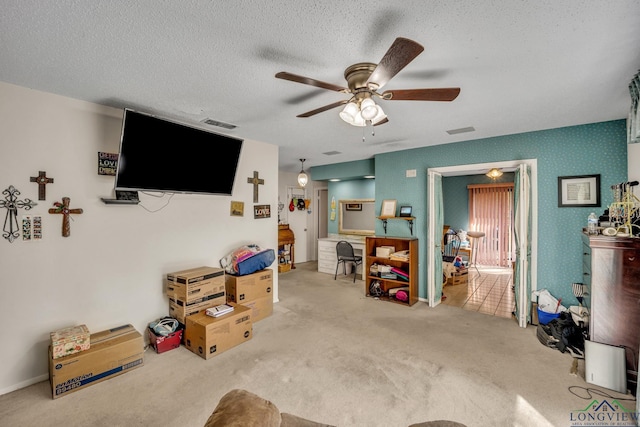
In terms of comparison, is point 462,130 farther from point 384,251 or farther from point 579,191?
point 384,251

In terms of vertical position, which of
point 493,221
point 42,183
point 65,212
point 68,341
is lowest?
point 68,341

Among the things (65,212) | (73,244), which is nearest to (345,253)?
(73,244)

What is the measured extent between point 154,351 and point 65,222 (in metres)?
1.52

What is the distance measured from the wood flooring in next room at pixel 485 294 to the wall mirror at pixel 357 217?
6.91 feet

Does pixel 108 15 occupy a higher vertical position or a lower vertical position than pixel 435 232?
higher

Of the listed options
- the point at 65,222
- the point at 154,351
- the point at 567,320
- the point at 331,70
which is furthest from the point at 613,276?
the point at 65,222

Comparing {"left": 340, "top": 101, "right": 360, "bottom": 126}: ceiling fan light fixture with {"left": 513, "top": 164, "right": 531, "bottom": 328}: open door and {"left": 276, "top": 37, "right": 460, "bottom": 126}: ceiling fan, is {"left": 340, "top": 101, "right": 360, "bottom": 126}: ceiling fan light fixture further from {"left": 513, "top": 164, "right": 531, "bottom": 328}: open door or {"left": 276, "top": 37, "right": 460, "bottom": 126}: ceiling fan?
{"left": 513, "top": 164, "right": 531, "bottom": 328}: open door

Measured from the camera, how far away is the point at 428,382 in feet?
7.54

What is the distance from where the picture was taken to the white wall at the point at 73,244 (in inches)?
87.5

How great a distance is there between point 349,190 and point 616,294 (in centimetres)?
495

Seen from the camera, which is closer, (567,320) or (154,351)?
(154,351)

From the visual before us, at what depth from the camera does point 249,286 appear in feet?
11.6

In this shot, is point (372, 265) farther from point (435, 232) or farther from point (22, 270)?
point (22, 270)

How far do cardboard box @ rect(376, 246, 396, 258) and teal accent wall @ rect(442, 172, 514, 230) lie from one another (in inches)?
144
